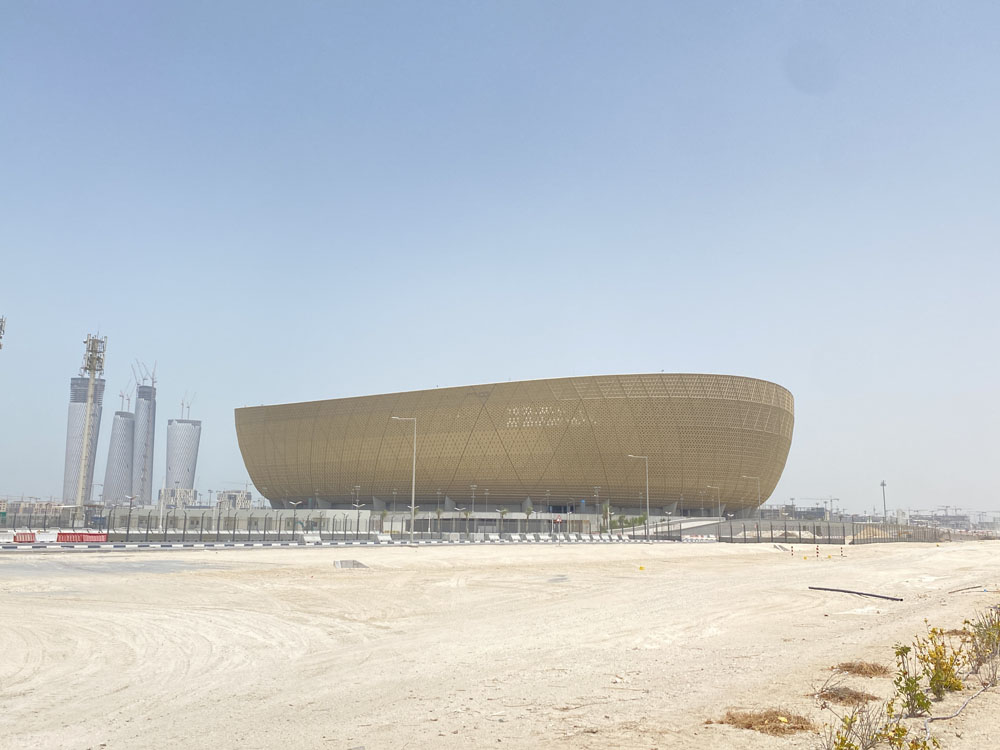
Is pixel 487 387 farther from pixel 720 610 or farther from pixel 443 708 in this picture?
pixel 443 708

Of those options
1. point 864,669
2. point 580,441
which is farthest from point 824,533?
point 864,669

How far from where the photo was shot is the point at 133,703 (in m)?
8.09

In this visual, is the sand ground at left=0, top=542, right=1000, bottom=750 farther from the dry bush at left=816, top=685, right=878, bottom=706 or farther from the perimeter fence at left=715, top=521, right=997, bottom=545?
the perimeter fence at left=715, top=521, right=997, bottom=545

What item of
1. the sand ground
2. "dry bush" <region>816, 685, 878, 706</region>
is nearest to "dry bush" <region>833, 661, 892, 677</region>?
the sand ground

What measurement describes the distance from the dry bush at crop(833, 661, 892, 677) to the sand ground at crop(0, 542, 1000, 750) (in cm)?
30

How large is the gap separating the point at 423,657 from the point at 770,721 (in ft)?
17.4

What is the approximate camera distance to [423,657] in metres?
11.0

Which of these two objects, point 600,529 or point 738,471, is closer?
point 600,529

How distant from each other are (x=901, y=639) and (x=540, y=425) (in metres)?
85.1

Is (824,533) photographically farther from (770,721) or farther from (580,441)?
(770,721)

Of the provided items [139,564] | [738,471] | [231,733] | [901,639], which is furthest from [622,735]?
[738,471]

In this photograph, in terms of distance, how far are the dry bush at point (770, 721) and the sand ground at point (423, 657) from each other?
0.22m

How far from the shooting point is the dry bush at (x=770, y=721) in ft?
22.8

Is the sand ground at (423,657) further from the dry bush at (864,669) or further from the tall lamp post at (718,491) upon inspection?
the tall lamp post at (718,491)
